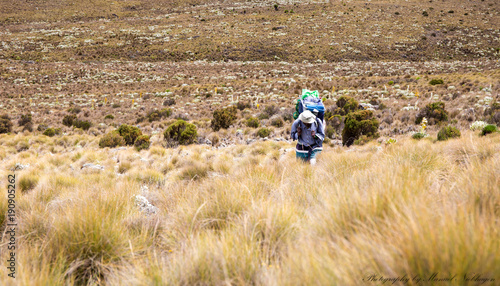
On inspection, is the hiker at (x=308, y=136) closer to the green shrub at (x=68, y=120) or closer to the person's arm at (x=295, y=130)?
the person's arm at (x=295, y=130)

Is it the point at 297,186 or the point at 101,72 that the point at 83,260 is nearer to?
the point at 297,186

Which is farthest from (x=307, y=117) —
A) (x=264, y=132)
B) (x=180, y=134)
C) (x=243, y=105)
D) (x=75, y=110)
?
(x=75, y=110)

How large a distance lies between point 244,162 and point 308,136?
231cm

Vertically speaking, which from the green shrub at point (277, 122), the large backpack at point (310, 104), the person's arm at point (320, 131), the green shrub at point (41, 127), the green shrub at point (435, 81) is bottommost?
the green shrub at point (41, 127)

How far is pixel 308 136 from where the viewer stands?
229 inches

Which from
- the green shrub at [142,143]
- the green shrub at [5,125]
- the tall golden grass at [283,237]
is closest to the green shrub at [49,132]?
the green shrub at [5,125]

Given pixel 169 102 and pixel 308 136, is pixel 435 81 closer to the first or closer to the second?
pixel 308 136

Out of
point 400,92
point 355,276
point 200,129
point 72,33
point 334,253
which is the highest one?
point 72,33

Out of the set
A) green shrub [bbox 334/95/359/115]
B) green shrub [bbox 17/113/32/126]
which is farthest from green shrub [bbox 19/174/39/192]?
green shrub [bbox 17/113/32/126]

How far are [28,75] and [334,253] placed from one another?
156ft

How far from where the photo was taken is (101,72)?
3819cm

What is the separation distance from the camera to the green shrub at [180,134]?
1352cm

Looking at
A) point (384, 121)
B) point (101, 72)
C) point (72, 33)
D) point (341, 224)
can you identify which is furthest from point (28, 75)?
point (341, 224)

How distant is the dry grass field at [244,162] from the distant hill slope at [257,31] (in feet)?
2.10
